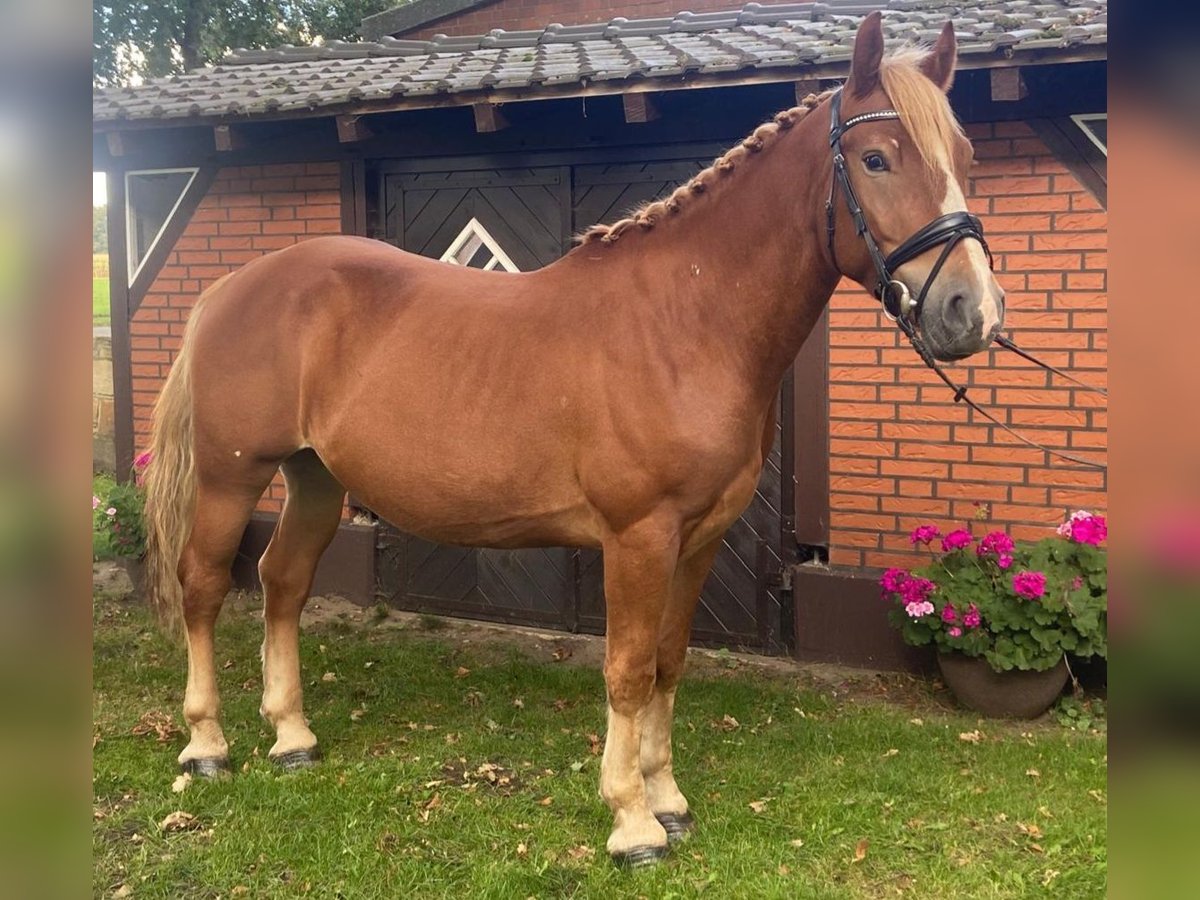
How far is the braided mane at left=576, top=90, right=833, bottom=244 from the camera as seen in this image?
277 cm

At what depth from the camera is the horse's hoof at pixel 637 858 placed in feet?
9.57

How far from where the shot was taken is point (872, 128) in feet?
8.02

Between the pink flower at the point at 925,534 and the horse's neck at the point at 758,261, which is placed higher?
the horse's neck at the point at 758,261

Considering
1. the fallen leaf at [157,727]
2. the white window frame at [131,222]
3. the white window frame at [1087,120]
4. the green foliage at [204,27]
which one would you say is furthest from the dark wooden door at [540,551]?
the green foliage at [204,27]

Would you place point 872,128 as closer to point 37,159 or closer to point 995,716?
point 37,159

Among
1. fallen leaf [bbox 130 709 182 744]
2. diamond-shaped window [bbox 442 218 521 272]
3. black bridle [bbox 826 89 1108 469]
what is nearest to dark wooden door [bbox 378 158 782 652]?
diamond-shaped window [bbox 442 218 521 272]

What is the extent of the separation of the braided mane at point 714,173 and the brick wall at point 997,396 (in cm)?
198

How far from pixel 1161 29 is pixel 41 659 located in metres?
0.81

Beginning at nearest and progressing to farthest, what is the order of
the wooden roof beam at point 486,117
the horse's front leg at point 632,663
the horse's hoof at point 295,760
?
the horse's front leg at point 632,663 → the horse's hoof at point 295,760 → the wooden roof beam at point 486,117

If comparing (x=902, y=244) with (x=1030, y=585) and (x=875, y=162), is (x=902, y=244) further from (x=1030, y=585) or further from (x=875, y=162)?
(x=1030, y=585)

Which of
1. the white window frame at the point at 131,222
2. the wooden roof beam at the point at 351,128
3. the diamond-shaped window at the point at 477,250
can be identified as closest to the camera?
the wooden roof beam at the point at 351,128

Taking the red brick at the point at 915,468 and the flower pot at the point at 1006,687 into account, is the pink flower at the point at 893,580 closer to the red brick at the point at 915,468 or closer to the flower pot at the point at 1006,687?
the flower pot at the point at 1006,687

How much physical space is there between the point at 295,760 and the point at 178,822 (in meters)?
0.53

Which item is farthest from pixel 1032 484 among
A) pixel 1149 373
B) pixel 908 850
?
pixel 1149 373
